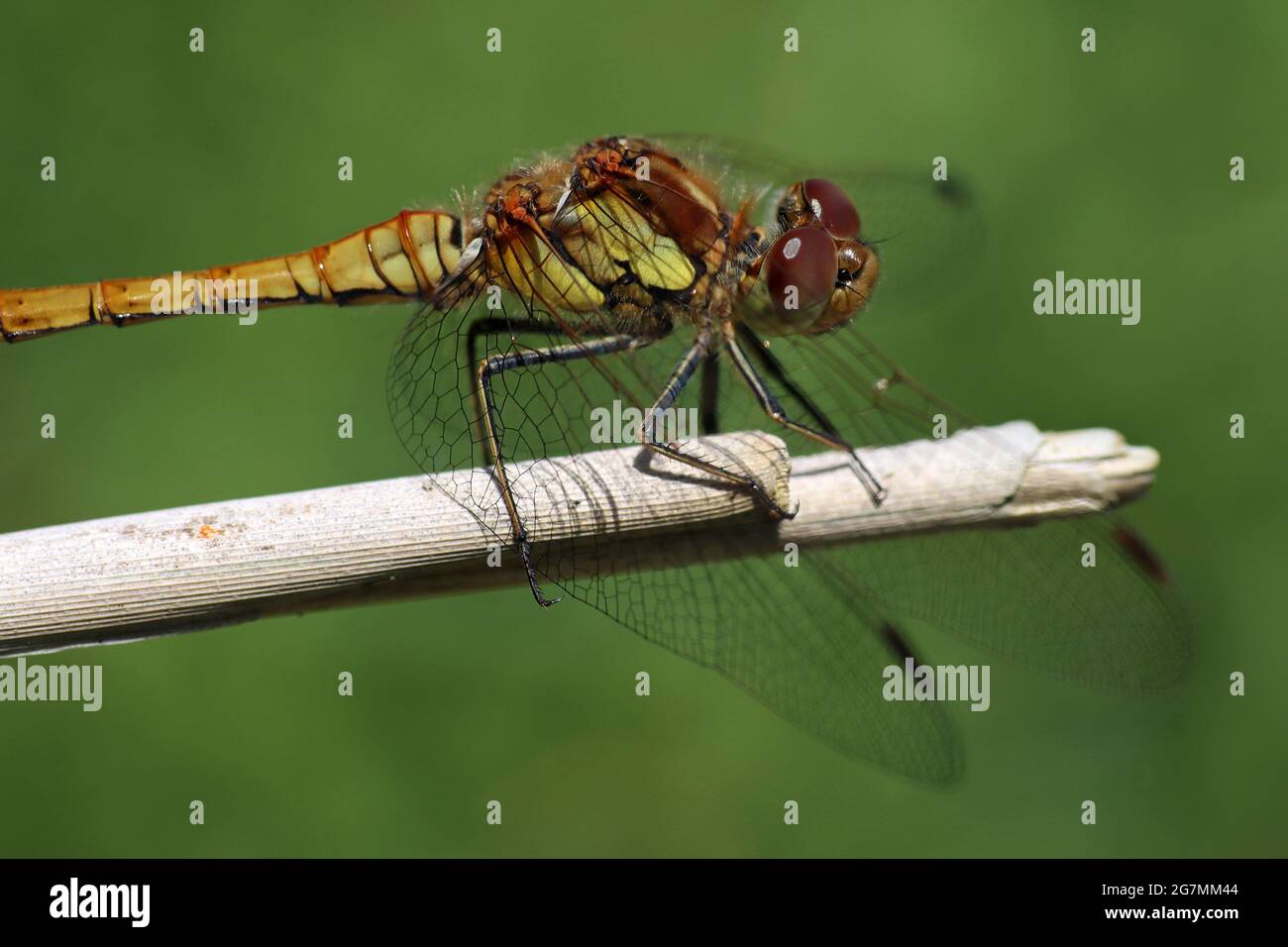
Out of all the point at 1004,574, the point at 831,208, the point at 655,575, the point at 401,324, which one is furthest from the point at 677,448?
the point at 401,324

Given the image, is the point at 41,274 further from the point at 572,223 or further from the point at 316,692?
the point at 572,223

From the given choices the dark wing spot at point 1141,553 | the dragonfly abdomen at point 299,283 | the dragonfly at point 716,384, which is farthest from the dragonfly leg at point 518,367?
the dark wing spot at point 1141,553

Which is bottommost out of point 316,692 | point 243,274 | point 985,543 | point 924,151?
point 316,692

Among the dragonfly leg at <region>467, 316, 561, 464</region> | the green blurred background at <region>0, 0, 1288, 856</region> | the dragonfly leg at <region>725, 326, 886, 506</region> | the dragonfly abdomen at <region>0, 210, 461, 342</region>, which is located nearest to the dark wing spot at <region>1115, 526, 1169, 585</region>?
the dragonfly leg at <region>725, 326, 886, 506</region>

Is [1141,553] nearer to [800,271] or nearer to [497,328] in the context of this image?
[800,271]

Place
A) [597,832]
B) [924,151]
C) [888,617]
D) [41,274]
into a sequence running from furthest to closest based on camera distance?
1. [924,151]
2. [41,274]
3. [597,832]
4. [888,617]

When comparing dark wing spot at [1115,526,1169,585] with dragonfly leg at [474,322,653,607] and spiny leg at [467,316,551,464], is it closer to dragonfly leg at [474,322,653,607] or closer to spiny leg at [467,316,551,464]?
dragonfly leg at [474,322,653,607]

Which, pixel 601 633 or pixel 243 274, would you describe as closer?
pixel 243 274
